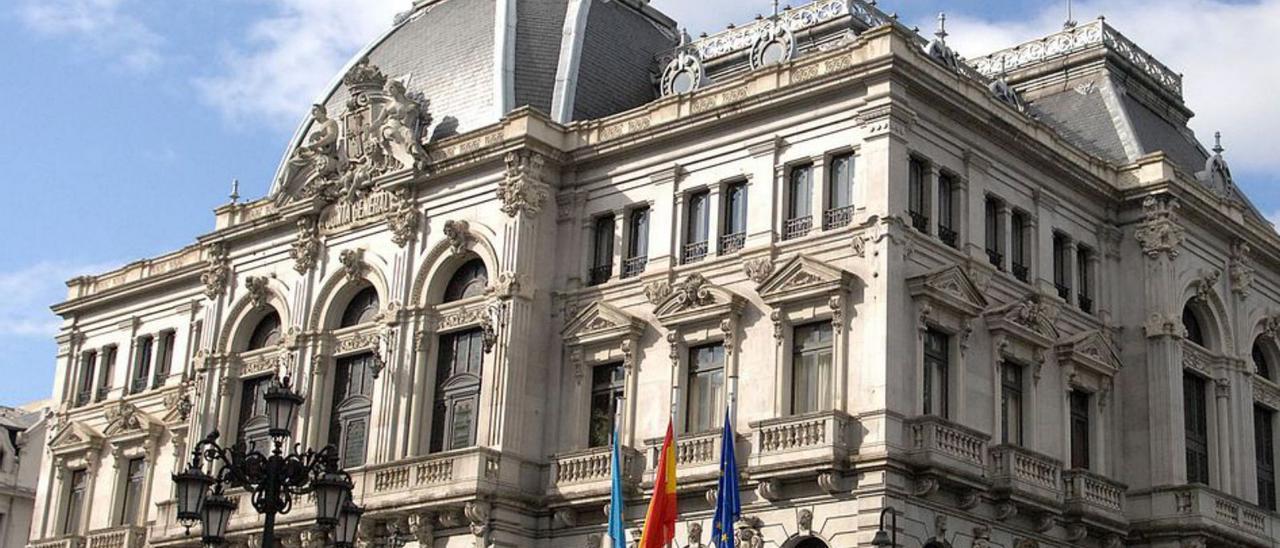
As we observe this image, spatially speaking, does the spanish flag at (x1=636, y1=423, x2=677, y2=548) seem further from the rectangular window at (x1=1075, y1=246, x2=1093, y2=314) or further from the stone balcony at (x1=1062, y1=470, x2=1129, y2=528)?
the rectangular window at (x1=1075, y1=246, x2=1093, y2=314)

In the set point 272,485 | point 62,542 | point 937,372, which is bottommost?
point 272,485

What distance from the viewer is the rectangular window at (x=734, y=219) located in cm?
4056

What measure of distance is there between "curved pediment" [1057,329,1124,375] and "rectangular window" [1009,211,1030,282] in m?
1.78

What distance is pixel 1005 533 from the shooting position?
38781 mm

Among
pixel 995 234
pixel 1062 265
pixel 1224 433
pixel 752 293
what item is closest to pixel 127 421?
pixel 752 293

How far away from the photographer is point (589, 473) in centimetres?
4053

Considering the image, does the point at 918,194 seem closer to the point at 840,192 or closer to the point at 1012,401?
the point at 840,192

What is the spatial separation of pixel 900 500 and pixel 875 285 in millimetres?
4329

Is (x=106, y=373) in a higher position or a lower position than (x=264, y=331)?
higher

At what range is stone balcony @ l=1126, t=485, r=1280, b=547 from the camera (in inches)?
1644

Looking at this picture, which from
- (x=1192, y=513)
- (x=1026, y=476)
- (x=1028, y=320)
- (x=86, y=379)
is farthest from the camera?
(x=86, y=379)

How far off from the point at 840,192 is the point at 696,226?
3.87 meters

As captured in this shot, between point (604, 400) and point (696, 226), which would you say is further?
point (604, 400)

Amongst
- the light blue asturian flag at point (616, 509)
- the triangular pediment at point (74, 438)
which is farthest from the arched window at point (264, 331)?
the light blue asturian flag at point (616, 509)
